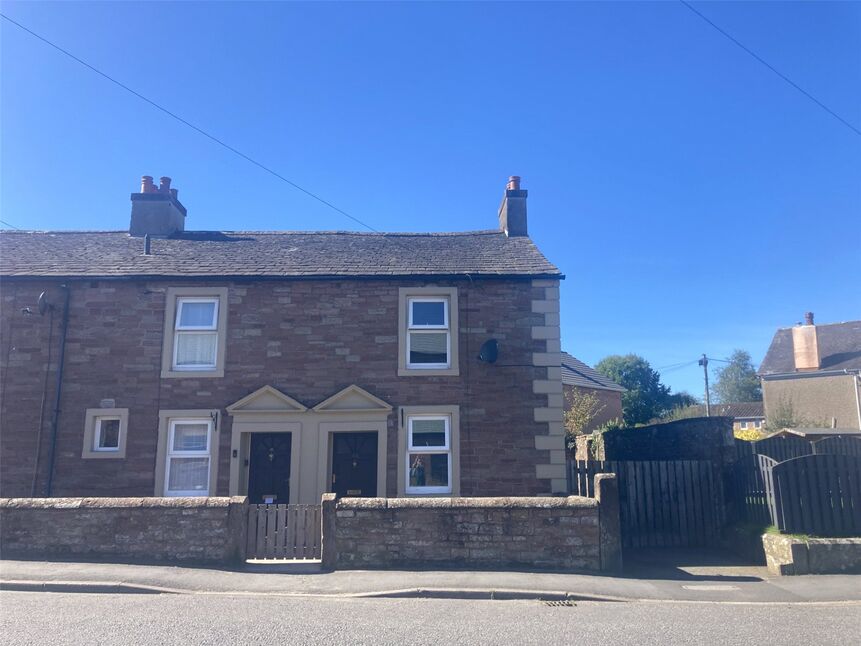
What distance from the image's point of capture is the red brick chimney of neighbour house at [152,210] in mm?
15617

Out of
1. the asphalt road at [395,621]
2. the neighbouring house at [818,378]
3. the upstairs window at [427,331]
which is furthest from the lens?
the neighbouring house at [818,378]

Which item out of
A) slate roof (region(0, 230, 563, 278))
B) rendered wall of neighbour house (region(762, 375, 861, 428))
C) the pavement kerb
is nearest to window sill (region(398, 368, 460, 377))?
slate roof (region(0, 230, 563, 278))

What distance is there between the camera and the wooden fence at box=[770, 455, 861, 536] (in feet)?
33.8

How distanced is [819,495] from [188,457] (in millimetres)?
11027

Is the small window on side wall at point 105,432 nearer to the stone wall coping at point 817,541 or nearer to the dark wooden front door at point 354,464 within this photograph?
the dark wooden front door at point 354,464

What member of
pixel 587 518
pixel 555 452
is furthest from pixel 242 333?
pixel 587 518

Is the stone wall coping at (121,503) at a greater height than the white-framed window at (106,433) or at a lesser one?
lesser

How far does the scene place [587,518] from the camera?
9.49 metres

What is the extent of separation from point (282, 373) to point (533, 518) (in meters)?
5.90

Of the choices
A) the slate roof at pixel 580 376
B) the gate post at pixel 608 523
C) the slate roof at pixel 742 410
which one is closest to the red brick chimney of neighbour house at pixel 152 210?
the gate post at pixel 608 523

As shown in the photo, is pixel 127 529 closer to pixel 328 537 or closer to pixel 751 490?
pixel 328 537

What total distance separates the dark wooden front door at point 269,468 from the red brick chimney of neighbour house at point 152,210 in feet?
19.6

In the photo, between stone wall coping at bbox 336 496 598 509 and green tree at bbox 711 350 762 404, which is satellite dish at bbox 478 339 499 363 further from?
green tree at bbox 711 350 762 404

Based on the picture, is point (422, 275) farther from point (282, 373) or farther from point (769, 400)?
point (769, 400)
